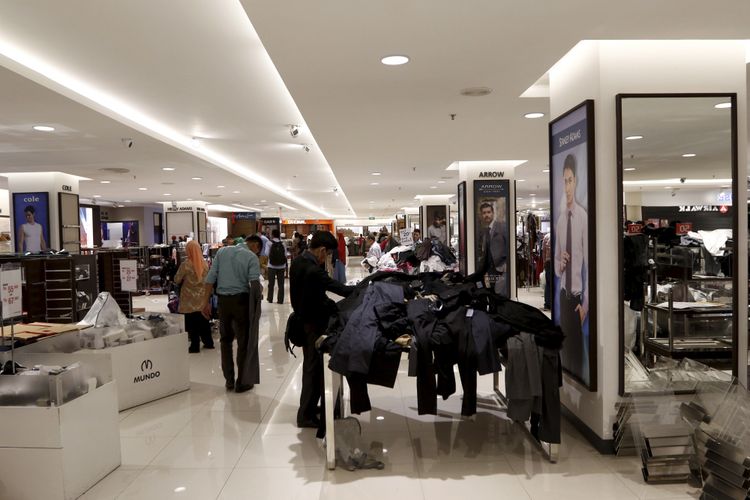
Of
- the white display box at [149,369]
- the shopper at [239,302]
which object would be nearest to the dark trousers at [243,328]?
the shopper at [239,302]

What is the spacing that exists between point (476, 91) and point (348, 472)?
11.2 ft

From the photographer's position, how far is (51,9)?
3984 millimetres

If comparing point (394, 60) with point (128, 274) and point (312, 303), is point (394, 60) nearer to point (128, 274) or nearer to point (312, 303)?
point (312, 303)

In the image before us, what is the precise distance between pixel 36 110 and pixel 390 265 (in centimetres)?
454

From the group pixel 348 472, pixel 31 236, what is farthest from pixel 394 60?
pixel 31 236

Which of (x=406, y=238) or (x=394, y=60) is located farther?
(x=406, y=238)

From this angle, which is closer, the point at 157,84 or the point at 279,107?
the point at 157,84

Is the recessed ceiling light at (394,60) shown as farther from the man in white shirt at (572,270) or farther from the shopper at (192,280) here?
the shopper at (192,280)

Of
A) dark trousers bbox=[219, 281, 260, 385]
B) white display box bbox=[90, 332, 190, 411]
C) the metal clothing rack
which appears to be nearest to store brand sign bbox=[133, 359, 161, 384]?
white display box bbox=[90, 332, 190, 411]

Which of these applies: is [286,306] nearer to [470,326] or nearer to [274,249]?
[274,249]

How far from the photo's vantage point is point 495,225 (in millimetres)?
10391

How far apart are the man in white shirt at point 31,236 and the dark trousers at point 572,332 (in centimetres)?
1015

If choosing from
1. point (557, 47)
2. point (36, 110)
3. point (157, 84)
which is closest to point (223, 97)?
point (157, 84)

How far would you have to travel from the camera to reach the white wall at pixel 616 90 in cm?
395
